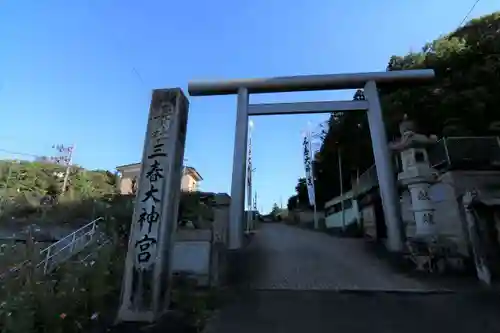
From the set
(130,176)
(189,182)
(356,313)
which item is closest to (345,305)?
(356,313)

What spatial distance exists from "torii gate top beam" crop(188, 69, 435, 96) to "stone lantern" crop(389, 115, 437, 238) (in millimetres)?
2087

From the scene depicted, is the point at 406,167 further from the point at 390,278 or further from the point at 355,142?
the point at 355,142

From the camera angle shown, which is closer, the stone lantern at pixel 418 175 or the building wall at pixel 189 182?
the stone lantern at pixel 418 175

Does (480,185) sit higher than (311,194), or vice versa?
(311,194)

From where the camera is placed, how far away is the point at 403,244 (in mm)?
Result: 9000

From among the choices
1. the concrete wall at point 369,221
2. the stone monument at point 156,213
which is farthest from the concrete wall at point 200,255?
the concrete wall at point 369,221

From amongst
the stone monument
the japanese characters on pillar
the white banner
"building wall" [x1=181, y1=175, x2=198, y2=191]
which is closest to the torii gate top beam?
the stone monument

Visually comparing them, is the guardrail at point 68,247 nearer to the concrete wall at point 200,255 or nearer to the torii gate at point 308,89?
the concrete wall at point 200,255

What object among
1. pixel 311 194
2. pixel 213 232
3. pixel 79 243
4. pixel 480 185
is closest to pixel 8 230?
pixel 79 243

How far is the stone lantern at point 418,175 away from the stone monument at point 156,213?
292 inches

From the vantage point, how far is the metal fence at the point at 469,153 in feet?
34.1

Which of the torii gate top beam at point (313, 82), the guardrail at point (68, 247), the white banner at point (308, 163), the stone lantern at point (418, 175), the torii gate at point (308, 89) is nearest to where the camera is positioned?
the guardrail at point (68, 247)

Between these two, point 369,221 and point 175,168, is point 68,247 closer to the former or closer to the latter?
point 175,168

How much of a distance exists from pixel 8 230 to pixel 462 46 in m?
21.4
